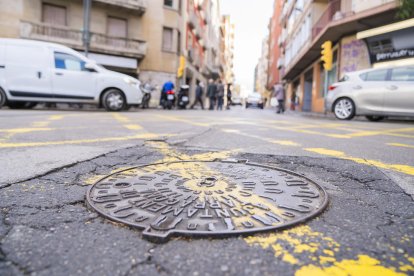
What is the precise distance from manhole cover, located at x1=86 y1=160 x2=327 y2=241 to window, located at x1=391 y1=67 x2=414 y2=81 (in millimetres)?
8996

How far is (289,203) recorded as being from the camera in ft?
5.89

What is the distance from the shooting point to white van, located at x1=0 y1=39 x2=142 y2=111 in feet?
32.9

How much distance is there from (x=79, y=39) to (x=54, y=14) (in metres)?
2.28

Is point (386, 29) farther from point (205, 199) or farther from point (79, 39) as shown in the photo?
point (79, 39)

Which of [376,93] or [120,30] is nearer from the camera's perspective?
[376,93]

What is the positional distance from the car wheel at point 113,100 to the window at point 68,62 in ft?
3.54

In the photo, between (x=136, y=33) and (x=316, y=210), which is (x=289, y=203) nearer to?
(x=316, y=210)

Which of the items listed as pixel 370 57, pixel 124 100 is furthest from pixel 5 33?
pixel 370 57

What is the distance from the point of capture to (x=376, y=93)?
1002 centimetres

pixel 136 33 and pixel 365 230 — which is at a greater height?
pixel 136 33

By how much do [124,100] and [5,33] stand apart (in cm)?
1310

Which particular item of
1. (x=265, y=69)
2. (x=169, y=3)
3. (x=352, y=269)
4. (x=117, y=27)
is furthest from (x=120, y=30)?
(x=265, y=69)

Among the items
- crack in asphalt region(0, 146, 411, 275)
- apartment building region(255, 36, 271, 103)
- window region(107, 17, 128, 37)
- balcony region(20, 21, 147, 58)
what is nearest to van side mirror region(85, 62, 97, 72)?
crack in asphalt region(0, 146, 411, 275)

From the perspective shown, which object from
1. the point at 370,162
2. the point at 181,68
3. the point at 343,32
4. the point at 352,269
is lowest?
the point at 352,269
